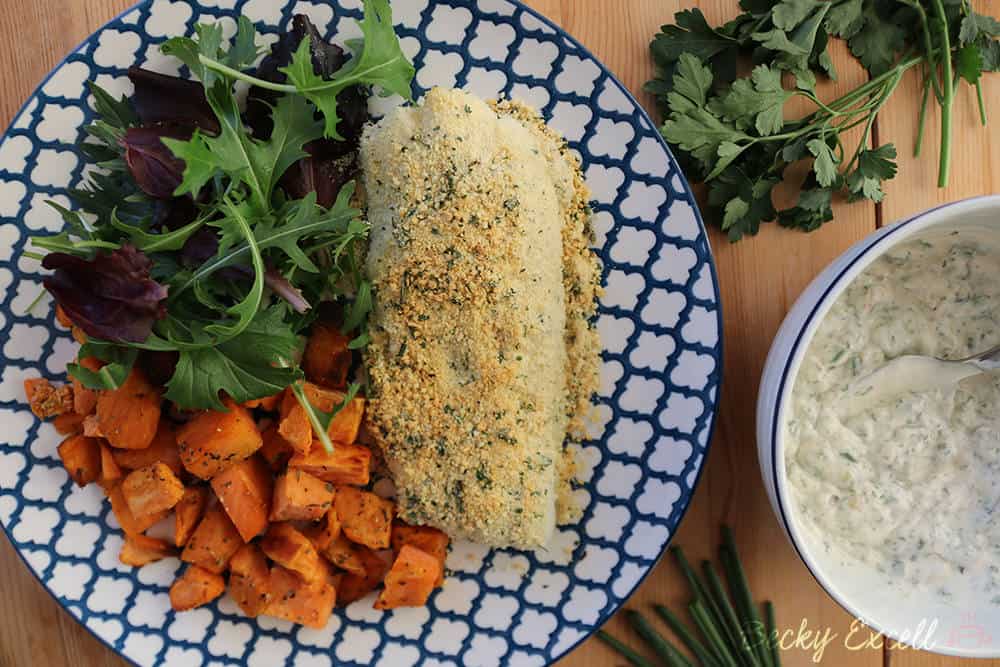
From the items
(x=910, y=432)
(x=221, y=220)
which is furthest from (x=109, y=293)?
(x=910, y=432)

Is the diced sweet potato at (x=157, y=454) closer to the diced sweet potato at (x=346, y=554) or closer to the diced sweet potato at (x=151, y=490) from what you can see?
the diced sweet potato at (x=151, y=490)

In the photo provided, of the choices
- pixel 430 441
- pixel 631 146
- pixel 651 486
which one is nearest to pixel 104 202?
pixel 430 441

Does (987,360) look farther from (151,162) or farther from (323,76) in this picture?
(151,162)

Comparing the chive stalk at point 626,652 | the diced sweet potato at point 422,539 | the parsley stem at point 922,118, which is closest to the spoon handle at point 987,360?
the parsley stem at point 922,118

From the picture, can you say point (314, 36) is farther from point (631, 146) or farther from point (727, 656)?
point (727, 656)

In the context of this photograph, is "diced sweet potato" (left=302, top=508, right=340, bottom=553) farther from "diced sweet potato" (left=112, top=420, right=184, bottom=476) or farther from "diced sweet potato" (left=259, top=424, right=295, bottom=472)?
"diced sweet potato" (left=112, top=420, right=184, bottom=476)

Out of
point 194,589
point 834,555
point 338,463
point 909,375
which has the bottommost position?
point 194,589

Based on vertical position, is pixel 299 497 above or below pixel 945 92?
below

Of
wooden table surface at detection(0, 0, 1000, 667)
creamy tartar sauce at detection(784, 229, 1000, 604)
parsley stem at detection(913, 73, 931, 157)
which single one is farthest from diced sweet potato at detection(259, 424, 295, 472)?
parsley stem at detection(913, 73, 931, 157)
